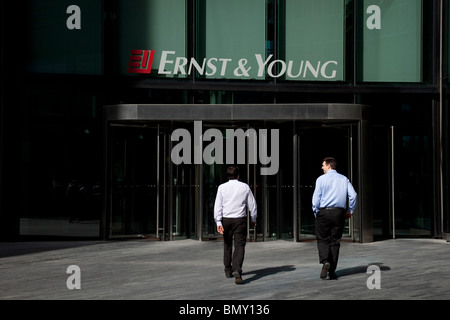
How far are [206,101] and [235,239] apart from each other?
21.1 ft

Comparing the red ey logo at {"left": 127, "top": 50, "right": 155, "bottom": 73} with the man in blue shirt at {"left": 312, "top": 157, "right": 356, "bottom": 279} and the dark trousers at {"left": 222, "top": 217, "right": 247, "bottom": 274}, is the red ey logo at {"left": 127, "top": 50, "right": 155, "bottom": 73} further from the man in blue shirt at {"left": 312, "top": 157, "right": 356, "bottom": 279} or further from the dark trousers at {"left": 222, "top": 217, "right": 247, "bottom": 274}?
the man in blue shirt at {"left": 312, "top": 157, "right": 356, "bottom": 279}

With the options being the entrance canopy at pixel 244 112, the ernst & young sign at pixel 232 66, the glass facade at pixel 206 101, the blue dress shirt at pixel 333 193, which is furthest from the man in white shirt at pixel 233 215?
the ernst & young sign at pixel 232 66

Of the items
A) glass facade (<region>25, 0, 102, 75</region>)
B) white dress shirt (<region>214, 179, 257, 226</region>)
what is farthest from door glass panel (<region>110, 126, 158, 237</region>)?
white dress shirt (<region>214, 179, 257, 226</region>)

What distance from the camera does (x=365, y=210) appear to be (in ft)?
48.2

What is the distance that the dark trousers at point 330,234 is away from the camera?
9.80m

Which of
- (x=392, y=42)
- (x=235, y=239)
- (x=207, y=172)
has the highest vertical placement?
(x=392, y=42)

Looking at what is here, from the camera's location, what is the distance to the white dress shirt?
32.4 ft

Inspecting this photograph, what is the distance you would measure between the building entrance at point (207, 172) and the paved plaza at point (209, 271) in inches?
21.4

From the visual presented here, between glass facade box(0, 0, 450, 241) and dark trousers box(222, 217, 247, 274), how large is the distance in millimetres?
5049

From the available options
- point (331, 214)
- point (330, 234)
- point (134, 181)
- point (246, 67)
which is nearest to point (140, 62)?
point (246, 67)

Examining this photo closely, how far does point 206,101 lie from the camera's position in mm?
15773

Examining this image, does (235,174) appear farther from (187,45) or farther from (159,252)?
(187,45)

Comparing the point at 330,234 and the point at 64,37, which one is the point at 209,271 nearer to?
the point at 330,234
